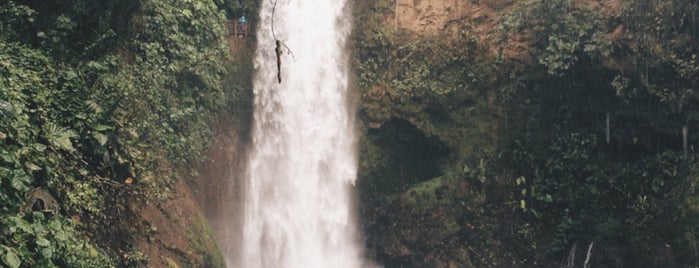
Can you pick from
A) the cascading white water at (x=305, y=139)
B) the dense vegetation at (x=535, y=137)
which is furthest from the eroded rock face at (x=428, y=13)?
the cascading white water at (x=305, y=139)

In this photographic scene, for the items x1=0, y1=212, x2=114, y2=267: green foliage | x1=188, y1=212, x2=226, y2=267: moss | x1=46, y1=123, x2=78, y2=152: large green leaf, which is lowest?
A: x1=188, y1=212, x2=226, y2=267: moss

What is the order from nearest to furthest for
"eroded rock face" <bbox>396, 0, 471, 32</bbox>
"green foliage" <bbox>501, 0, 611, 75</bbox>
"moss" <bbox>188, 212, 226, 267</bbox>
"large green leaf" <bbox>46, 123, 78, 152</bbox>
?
"large green leaf" <bbox>46, 123, 78, 152</bbox> < "moss" <bbox>188, 212, 226, 267</bbox> < "green foliage" <bbox>501, 0, 611, 75</bbox> < "eroded rock face" <bbox>396, 0, 471, 32</bbox>

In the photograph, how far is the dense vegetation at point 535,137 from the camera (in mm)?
13055

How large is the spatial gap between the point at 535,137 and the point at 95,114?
9021mm

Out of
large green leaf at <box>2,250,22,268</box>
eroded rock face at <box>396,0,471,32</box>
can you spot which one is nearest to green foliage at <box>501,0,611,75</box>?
eroded rock face at <box>396,0,471,32</box>

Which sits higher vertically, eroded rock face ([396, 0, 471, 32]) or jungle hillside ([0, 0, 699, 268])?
eroded rock face ([396, 0, 471, 32])

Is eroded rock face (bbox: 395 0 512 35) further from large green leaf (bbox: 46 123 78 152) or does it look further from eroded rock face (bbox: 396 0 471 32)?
large green leaf (bbox: 46 123 78 152)

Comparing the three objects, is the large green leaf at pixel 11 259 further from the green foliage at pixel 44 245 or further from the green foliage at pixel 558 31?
A: the green foliage at pixel 558 31

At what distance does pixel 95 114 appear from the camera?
969 cm

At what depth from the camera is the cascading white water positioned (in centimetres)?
1560

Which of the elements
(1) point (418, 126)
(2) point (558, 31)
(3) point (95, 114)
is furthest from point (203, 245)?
(2) point (558, 31)

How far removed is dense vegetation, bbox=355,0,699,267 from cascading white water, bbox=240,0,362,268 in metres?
0.50

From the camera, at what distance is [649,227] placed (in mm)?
12945

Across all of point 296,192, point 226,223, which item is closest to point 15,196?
point 226,223
